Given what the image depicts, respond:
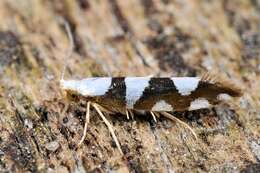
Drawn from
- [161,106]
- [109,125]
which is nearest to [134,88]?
[161,106]

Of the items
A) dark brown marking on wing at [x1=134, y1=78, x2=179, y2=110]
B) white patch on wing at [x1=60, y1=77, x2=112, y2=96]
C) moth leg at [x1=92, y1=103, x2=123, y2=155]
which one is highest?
white patch on wing at [x1=60, y1=77, x2=112, y2=96]

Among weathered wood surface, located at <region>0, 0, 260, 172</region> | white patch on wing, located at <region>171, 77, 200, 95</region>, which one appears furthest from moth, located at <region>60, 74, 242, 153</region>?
weathered wood surface, located at <region>0, 0, 260, 172</region>

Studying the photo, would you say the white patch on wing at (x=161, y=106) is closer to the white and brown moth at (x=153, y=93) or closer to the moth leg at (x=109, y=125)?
the white and brown moth at (x=153, y=93)

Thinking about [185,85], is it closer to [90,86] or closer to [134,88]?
[134,88]

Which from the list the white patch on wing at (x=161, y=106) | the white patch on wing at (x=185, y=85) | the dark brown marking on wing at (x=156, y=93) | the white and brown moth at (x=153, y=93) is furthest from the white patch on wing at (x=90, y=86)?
the white patch on wing at (x=185, y=85)

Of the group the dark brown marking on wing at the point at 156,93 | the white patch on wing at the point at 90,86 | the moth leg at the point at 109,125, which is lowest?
the moth leg at the point at 109,125

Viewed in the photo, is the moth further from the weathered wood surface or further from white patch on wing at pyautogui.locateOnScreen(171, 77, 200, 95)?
the weathered wood surface
